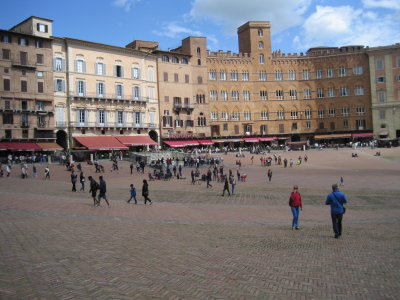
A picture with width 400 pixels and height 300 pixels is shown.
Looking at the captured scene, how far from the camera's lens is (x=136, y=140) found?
58719mm

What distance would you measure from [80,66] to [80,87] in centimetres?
305

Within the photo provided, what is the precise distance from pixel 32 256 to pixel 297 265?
597 cm

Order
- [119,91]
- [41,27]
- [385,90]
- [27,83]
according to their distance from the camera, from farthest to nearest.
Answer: [385,90] → [119,91] → [41,27] → [27,83]

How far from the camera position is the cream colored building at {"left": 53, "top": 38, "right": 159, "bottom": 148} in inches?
2083

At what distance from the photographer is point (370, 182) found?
102 feet

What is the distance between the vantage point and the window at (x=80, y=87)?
2133 inches

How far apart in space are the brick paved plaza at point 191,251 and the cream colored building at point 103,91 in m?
34.6

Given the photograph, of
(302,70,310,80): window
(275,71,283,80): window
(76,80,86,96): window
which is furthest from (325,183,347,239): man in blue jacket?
(302,70,310,80): window

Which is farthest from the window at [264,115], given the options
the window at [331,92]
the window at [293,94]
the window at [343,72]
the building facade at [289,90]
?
the window at [343,72]

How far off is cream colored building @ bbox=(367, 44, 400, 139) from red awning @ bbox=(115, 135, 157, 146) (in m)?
45.4

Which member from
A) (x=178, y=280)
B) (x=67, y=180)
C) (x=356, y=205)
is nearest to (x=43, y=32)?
(x=67, y=180)

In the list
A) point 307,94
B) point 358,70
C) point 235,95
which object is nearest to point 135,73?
point 235,95

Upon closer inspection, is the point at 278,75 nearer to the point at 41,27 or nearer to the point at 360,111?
the point at 360,111

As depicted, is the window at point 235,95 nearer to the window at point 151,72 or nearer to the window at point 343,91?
the window at point 151,72
